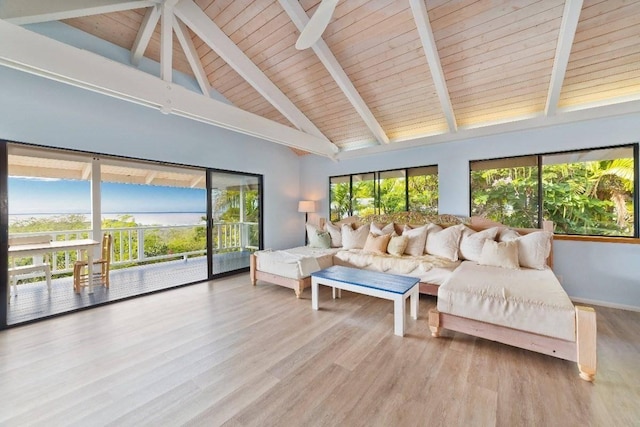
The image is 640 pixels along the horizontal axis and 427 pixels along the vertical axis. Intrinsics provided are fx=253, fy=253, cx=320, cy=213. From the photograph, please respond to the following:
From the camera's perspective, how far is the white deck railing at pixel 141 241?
4.66m

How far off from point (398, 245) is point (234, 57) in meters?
3.72

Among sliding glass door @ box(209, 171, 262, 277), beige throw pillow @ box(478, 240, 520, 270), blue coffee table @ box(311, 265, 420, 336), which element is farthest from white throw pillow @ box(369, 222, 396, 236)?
sliding glass door @ box(209, 171, 262, 277)

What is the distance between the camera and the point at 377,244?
424 centimetres

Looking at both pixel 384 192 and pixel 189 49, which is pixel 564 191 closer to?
pixel 384 192

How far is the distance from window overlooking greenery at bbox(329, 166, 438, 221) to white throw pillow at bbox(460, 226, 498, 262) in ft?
3.39

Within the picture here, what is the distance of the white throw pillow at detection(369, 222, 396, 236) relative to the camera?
178 inches

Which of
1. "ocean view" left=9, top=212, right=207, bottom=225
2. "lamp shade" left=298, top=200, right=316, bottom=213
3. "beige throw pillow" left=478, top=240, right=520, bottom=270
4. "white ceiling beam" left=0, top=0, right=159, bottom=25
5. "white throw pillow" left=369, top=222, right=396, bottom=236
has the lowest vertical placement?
"beige throw pillow" left=478, top=240, right=520, bottom=270

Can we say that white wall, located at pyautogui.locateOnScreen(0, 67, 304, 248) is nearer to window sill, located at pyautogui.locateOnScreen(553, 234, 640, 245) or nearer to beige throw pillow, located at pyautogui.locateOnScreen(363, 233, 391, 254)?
beige throw pillow, located at pyautogui.locateOnScreen(363, 233, 391, 254)

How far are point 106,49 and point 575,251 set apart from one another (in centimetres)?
693

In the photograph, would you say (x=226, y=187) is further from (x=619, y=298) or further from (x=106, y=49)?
(x=619, y=298)

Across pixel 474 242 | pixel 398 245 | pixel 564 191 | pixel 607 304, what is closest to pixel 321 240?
pixel 398 245

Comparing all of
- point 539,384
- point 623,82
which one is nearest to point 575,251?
point 623,82

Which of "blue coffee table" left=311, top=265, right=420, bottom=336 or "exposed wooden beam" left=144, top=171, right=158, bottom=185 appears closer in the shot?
"blue coffee table" left=311, top=265, right=420, bottom=336

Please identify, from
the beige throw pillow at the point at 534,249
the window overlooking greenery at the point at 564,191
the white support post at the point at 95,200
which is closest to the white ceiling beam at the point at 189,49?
the white support post at the point at 95,200
